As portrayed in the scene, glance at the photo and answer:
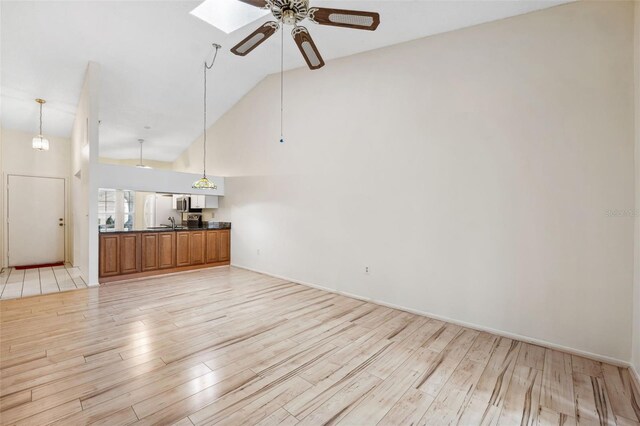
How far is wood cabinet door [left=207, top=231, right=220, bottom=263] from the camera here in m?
6.62

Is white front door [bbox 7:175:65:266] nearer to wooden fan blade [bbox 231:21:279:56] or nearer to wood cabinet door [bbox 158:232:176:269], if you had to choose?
wood cabinet door [bbox 158:232:176:269]

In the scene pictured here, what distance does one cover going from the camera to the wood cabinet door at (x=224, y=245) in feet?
22.4

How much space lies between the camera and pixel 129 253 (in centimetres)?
546

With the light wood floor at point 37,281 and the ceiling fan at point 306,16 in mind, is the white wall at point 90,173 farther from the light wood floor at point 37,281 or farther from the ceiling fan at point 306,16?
the ceiling fan at point 306,16

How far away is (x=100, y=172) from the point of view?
5168mm

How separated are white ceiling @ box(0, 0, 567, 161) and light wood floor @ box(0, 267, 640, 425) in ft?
11.9

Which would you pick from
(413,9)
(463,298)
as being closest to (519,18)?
(413,9)

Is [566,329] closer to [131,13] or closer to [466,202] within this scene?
[466,202]

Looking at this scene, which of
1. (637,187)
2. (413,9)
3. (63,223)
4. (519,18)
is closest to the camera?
(637,187)

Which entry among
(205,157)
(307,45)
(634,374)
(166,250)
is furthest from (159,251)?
(634,374)

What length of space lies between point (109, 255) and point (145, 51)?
355 cm

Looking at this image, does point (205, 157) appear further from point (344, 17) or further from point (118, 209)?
point (344, 17)

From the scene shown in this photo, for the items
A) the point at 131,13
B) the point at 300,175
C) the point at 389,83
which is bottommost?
the point at 300,175

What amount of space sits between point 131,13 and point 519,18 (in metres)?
4.82
